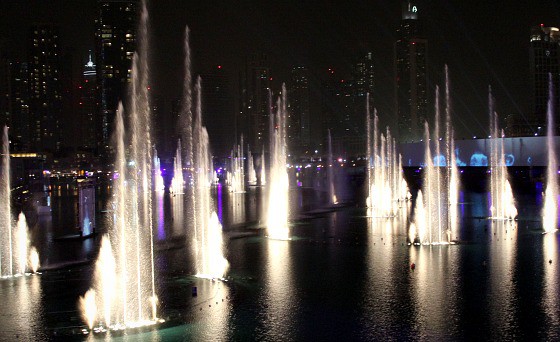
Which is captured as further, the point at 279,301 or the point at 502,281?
the point at 502,281

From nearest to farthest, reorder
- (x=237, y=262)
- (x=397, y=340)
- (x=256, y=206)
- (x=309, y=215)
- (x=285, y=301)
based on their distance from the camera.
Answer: (x=397, y=340), (x=285, y=301), (x=237, y=262), (x=309, y=215), (x=256, y=206)

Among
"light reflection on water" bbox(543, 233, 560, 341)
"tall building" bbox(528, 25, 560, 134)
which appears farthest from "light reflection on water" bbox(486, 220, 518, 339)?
"tall building" bbox(528, 25, 560, 134)

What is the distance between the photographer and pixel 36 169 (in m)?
143

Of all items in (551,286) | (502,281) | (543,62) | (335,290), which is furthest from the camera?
(543,62)

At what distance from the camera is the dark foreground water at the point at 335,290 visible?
60.6ft

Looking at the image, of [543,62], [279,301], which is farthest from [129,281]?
[543,62]

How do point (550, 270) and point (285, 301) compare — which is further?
point (550, 270)

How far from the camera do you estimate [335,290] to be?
2325 centimetres

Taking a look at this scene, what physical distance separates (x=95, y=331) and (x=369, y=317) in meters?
8.58

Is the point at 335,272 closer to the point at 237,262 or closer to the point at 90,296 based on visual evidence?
the point at 237,262

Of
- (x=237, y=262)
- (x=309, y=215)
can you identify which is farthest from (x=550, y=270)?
(x=309, y=215)

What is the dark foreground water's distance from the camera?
1848cm

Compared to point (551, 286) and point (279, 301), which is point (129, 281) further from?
point (551, 286)

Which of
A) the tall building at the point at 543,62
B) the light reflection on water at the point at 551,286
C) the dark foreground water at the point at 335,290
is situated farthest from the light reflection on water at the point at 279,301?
the tall building at the point at 543,62
